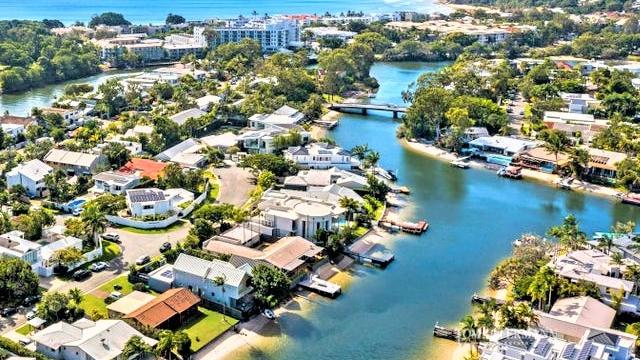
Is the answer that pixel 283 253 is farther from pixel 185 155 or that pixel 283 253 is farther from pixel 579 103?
pixel 579 103

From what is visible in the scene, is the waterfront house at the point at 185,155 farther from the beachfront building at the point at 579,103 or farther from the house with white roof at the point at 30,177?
the beachfront building at the point at 579,103

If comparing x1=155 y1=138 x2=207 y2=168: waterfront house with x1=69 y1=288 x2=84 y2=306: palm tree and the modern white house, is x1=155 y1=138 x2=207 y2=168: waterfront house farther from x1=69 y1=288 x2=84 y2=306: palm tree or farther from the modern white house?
x1=69 y1=288 x2=84 y2=306: palm tree

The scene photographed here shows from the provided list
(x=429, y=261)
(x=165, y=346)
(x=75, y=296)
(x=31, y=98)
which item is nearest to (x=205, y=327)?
(x=165, y=346)

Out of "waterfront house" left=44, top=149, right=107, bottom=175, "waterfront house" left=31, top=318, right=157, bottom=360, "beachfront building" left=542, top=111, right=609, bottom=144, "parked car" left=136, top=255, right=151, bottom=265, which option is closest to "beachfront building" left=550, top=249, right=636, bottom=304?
"waterfront house" left=31, top=318, right=157, bottom=360

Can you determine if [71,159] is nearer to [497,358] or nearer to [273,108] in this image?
[273,108]

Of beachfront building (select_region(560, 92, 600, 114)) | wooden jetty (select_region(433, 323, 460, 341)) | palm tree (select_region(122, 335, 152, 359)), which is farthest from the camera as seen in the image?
beachfront building (select_region(560, 92, 600, 114))

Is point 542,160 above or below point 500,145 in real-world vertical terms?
below
